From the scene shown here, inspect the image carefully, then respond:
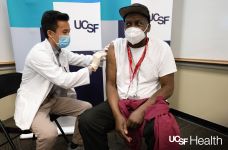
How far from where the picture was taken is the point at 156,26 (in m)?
2.16

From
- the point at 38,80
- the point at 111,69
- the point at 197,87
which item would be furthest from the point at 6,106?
the point at 197,87

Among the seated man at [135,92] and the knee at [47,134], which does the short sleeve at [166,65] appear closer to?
the seated man at [135,92]

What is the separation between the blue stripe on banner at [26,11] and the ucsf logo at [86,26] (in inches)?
11.0

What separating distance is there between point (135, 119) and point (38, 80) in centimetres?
80

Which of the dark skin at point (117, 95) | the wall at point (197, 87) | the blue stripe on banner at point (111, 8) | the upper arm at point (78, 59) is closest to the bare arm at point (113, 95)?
the dark skin at point (117, 95)

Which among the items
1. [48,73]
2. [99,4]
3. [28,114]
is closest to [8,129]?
[28,114]

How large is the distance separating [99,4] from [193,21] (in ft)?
3.56

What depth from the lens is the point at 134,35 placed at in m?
1.53

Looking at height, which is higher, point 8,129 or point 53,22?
point 53,22

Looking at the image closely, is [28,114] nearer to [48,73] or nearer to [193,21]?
[48,73]

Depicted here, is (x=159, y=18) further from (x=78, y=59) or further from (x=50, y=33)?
(x=50, y=33)

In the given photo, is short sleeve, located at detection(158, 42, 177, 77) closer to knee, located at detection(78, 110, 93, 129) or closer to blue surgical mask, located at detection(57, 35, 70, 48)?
knee, located at detection(78, 110, 93, 129)

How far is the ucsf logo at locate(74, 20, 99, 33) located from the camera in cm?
201

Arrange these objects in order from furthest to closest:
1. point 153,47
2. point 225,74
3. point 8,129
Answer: point 225,74
point 153,47
point 8,129
